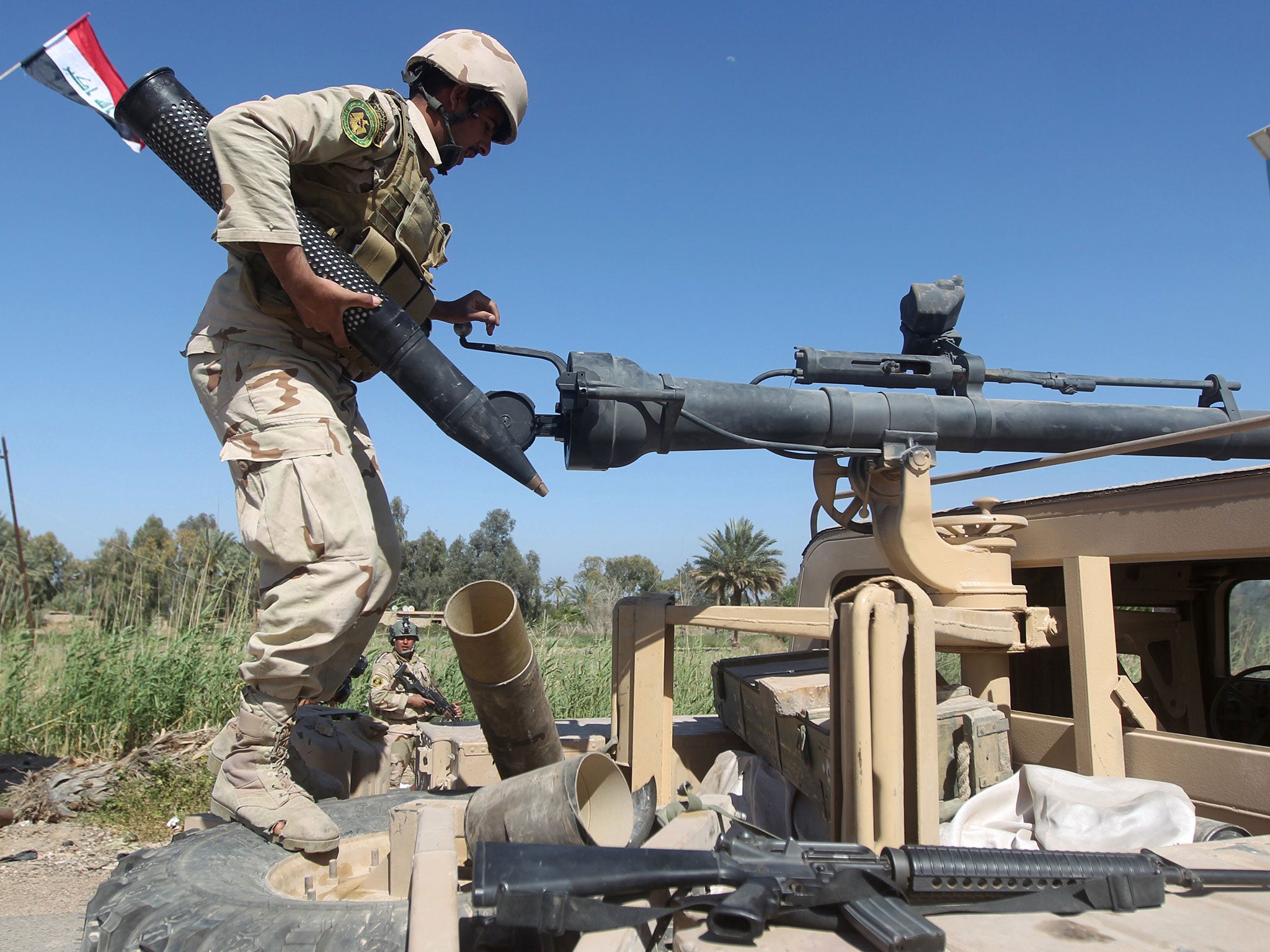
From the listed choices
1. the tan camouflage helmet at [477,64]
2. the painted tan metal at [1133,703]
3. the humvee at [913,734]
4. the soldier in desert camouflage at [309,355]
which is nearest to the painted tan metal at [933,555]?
the humvee at [913,734]

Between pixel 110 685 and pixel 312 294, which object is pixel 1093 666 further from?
pixel 110 685

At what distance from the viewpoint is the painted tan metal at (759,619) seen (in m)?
2.41

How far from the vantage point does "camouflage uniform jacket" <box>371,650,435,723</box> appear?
271 inches

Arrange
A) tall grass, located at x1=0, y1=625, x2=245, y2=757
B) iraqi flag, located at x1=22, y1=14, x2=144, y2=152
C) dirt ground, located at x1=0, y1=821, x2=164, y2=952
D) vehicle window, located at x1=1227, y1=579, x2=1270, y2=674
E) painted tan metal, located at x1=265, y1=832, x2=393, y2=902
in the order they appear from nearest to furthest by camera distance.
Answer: painted tan metal, located at x1=265, y1=832, x2=393, y2=902 < iraqi flag, located at x1=22, y1=14, x2=144, y2=152 < dirt ground, located at x1=0, y1=821, x2=164, y2=952 < vehicle window, located at x1=1227, y1=579, x2=1270, y2=674 < tall grass, located at x1=0, y1=625, x2=245, y2=757

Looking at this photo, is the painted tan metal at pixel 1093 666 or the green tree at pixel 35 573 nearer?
the painted tan metal at pixel 1093 666


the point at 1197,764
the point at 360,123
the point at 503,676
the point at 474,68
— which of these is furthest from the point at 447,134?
the point at 1197,764

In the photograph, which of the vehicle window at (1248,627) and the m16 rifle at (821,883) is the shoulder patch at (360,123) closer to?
the m16 rifle at (821,883)

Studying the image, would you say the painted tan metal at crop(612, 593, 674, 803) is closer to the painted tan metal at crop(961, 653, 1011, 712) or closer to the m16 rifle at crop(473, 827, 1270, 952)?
the painted tan metal at crop(961, 653, 1011, 712)

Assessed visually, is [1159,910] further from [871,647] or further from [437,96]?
[437,96]

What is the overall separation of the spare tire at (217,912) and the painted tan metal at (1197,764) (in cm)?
179

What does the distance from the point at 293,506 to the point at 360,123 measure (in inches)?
40.3

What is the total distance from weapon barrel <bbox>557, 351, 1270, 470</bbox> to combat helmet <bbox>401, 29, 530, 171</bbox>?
0.77 m

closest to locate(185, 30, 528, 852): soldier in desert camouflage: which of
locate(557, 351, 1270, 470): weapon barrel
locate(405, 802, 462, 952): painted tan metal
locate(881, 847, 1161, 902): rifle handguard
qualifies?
locate(557, 351, 1270, 470): weapon barrel

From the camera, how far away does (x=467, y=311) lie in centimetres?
295
